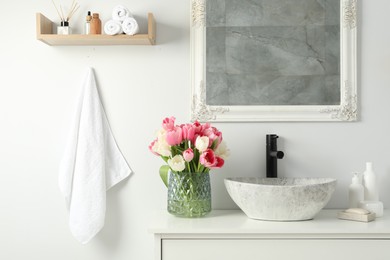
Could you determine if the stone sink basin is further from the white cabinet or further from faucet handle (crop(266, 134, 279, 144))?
faucet handle (crop(266, 134, 279, 144))

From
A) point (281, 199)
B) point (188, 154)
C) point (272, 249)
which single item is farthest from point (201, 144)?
point (272, 249)

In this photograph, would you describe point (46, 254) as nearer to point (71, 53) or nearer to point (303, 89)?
point (71, 53)

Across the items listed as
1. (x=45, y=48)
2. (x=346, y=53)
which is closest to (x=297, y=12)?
(x=346, y=53)

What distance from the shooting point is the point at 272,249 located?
1891 mm

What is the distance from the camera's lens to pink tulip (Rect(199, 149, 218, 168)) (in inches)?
78.2

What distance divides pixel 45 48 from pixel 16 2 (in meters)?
0.23

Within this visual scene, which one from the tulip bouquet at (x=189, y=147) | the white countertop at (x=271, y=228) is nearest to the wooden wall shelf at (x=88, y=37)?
the tulip bouquet at (x=189, y=147)

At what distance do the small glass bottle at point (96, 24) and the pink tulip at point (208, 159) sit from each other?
680mm

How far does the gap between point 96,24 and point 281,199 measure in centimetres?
102

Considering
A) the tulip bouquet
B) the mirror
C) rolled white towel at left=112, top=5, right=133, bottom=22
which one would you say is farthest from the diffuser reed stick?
the tulip bouquet

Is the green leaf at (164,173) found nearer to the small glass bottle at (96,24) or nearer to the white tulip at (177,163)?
the white tulip at (177,163)

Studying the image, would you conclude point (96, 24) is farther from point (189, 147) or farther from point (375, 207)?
point (375, 207)

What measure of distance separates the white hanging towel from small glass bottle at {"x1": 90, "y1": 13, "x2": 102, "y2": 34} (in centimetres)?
19

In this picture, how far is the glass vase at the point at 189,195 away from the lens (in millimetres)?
2051
